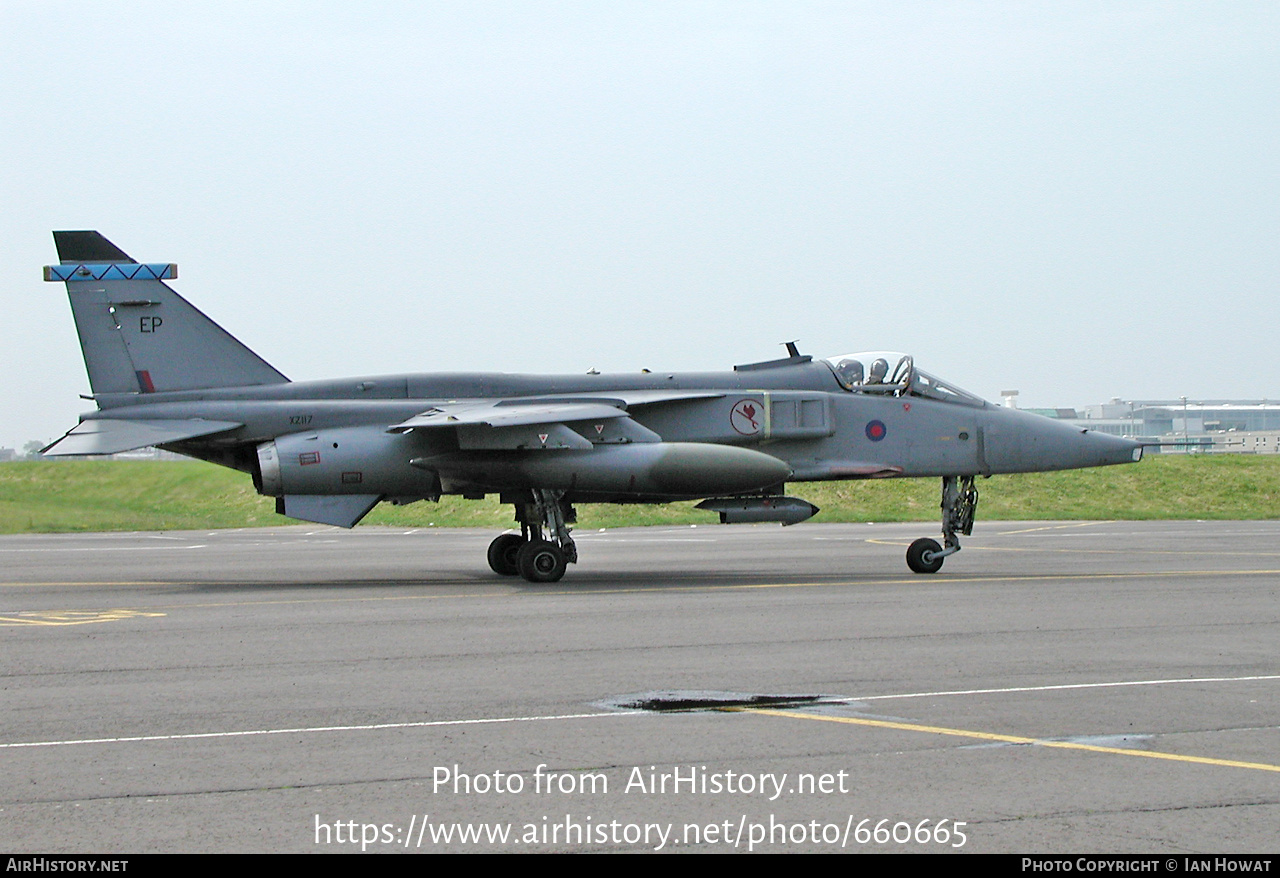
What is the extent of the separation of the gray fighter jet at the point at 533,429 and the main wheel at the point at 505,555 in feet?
0.12

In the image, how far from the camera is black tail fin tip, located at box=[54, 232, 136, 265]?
19.9 m

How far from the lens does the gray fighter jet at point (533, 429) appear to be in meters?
18.9

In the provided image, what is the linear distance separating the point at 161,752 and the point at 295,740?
725mm

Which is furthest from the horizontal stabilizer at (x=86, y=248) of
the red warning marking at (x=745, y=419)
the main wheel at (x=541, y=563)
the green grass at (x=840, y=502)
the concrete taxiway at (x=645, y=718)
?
the green grass at (x=840, y=502)

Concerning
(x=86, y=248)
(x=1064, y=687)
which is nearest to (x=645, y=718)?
(x=1064, y=687)

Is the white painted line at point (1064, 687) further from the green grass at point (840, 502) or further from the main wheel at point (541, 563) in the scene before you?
the green grass at point (840, 502)

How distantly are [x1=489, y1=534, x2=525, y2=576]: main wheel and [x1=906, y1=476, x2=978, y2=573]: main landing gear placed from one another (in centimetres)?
583

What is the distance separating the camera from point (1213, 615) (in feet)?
46.0

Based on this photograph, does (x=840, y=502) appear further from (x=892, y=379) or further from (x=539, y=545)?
(x=539, y=545)

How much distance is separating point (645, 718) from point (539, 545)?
35.6ft

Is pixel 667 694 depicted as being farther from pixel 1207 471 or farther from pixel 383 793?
pixel 1207 471

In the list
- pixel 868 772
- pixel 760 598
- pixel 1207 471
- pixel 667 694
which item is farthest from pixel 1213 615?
pixel 1207 471

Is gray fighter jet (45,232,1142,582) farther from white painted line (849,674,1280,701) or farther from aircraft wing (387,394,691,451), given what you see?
white painted line (849,674,1280,701)

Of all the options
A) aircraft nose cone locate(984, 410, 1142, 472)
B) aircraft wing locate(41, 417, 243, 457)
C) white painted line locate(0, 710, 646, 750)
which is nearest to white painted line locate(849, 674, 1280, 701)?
white painted line locate(0, 710, 646, 750)
